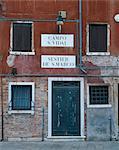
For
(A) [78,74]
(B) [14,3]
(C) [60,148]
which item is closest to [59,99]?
(A) [78,74]

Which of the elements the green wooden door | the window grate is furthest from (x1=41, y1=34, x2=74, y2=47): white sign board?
the window grate

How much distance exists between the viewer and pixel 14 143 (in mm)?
15664

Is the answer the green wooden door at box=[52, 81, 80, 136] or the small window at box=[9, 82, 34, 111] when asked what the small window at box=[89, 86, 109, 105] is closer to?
the green wooden door at box=[52, 81, 80, 136]

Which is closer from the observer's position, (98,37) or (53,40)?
(53,40)

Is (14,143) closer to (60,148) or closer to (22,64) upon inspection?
(60,148)

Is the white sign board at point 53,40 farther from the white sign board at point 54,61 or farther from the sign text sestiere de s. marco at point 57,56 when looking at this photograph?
the white sign board at point 54,61

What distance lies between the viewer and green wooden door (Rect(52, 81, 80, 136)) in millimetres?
16297

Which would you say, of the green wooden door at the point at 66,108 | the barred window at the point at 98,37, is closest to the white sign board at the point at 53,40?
the barred window at the point at 98,37

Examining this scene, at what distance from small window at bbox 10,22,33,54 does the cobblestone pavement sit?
11.5 ft

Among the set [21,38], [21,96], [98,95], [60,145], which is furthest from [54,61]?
[60,145]

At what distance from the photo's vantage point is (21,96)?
53.7ft

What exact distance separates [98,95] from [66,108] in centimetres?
132

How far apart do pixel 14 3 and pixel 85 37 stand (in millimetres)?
3003

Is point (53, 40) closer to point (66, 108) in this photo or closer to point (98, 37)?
point (98, 37)
